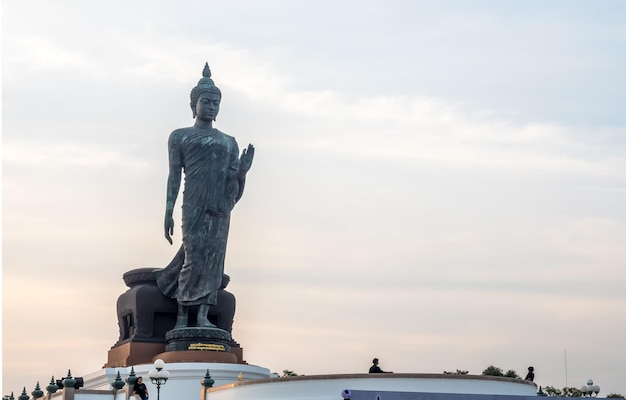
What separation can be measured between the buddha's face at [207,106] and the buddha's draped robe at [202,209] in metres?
0.43

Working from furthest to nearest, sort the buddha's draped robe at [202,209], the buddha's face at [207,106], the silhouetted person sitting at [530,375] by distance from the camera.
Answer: the buddha's face at [207,106], the buddha's draped robe at [202,209], the silhouetted person sitting at [530,375]

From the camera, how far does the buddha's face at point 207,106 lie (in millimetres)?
37688

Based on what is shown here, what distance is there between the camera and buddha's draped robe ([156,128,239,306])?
37.4m

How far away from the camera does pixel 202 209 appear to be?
37.6 m

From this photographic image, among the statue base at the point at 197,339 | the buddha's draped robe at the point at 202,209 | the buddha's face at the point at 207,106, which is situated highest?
the buddha's face at the point at 207,106

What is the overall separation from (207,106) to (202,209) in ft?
9.76

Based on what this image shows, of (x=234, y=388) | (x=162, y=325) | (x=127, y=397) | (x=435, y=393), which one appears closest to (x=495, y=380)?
(x=435, y=393)

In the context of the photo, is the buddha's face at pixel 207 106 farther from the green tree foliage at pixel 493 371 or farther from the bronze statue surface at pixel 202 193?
the green tree foliage at pixel 493 371

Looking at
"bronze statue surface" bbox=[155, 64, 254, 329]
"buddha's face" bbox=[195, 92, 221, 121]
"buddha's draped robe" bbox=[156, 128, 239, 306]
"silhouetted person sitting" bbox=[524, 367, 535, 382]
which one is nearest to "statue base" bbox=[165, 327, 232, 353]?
"bronze statue surface" bbox=[155, 64, 254, 329]

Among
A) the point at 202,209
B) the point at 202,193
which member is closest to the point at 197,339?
the point at 202,209

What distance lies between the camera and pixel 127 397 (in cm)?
3133

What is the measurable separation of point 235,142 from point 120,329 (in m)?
6.45

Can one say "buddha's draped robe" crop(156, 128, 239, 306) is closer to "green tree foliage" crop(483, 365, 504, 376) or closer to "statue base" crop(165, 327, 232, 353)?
"statue base" crop(165, 327, 232, 353)

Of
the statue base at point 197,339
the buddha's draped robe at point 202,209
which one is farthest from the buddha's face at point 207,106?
the statue base at point 197,339
